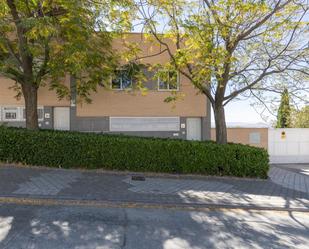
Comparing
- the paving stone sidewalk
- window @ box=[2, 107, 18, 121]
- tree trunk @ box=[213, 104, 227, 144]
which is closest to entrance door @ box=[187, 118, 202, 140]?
tree trunk @ box=[213, 104, 227, 144]

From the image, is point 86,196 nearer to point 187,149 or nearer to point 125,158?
point 125,158

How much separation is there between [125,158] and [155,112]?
598 cm

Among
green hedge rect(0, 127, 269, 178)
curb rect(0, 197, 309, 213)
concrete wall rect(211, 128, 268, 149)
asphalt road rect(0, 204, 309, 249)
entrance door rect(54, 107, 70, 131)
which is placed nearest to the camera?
asphalt road rect(0, 204, 309, 249)

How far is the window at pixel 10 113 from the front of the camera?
13375 millimetres

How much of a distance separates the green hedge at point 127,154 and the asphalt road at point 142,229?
3213 mm

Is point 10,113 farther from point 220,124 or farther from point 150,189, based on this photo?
point 220,124

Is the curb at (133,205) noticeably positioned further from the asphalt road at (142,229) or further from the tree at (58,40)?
A: the tree at (58,40)

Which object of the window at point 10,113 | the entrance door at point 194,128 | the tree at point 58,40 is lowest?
the entrance door at point 194,128

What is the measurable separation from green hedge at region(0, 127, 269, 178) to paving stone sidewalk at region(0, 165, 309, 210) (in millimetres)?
426

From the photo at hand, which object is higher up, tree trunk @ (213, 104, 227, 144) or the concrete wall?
tree trunk @ (213, 104, 227, 144)

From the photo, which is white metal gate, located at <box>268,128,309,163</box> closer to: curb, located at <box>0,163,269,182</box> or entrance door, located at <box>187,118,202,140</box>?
entrance door, located at <box>187,118,202,140</box>

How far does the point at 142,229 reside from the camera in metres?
4.51

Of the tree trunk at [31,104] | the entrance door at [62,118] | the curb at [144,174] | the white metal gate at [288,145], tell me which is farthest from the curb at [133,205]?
the white metal gate at [288,145]

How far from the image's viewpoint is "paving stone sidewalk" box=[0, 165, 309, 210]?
19.8ft
